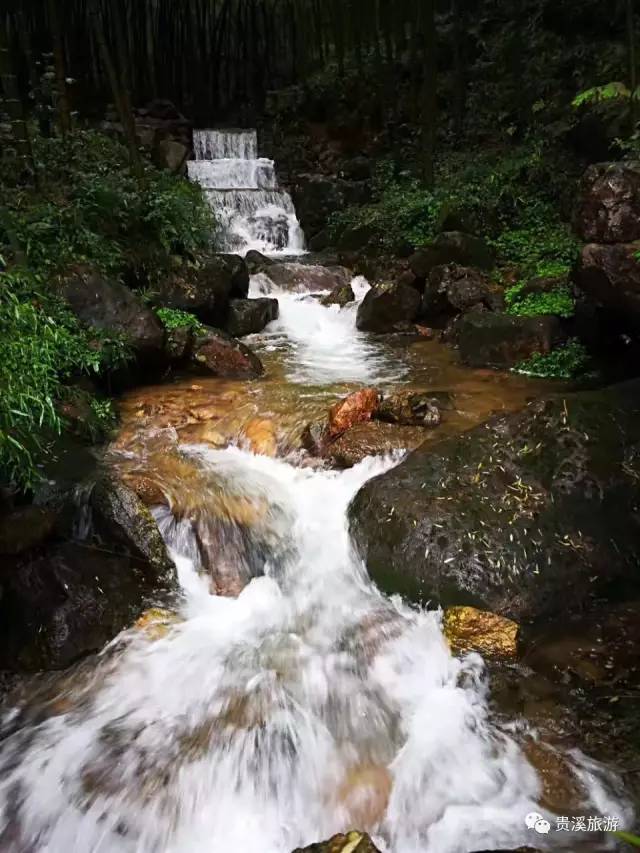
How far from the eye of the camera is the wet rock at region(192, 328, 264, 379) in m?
8.28

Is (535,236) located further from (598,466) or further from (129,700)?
(129,700)

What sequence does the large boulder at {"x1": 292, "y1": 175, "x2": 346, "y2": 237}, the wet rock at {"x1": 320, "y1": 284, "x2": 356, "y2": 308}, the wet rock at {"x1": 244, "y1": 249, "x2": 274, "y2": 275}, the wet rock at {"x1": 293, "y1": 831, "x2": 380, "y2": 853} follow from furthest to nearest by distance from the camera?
the large boulder at {"x1": 292, "y1": 175, "x2": 346, "y2": 237} < the wet rock at {"x1": 244, "y1": 249, "x2": 274, "y2": 275} < the wet rock at {"x1": 320, "y1": 284, "x2": 356, "y2": 308} < the wet rock at {"x1": 293, "y1": 831, "x2": 380, "y2": 853}

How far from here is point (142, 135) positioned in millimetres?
18281

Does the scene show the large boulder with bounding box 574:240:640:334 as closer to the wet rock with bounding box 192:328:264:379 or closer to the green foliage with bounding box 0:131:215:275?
the wet rock with bounding box 192:328:264:379

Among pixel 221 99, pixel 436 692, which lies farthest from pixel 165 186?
pixel 221 99

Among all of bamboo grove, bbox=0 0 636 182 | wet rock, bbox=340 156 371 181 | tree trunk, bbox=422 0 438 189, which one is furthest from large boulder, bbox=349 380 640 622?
wet rock, bbox=340 156 371 181

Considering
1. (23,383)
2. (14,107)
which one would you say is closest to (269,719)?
(23,383)

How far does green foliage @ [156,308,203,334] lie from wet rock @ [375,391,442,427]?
3.14 metres

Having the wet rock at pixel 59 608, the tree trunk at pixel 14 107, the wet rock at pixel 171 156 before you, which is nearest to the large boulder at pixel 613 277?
the wet rock at pixel 59 608

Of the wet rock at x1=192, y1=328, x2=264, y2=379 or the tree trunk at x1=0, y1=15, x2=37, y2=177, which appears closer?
the tree trunk at x1=0, y1=15, x2=37, y2=177

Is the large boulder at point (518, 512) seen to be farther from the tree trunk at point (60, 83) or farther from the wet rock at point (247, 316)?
the tree trunk at point (60, 83)

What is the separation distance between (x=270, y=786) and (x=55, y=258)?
6.55m

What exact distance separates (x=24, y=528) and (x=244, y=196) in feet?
44.2

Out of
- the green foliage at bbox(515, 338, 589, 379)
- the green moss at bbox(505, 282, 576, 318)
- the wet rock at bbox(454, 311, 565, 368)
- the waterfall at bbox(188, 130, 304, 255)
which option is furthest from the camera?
the waterfall at bbox(188, 130, 304, 255)
